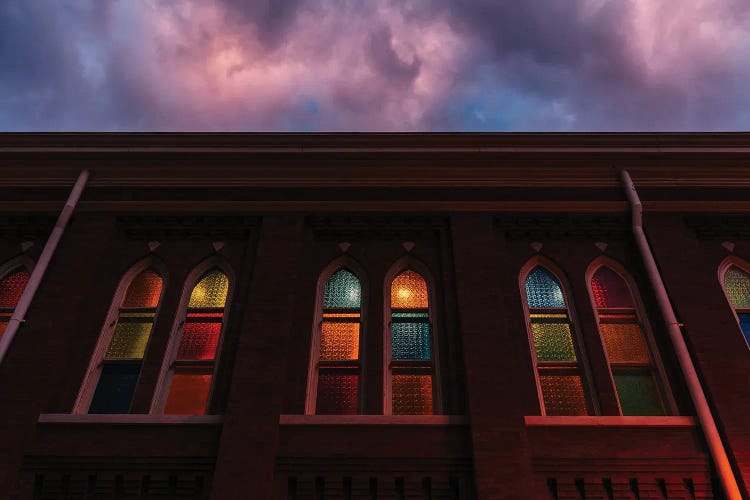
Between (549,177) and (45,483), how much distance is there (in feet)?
27.0

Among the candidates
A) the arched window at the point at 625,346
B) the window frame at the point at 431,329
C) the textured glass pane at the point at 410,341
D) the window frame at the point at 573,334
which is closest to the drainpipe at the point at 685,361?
the arched window at the point at 625,346

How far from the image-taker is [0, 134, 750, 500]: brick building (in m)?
6.76

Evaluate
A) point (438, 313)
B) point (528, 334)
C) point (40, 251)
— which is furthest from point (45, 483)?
point (528, 334)

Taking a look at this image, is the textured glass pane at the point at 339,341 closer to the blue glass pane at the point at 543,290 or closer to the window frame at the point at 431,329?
the window frame at the point at 431,329

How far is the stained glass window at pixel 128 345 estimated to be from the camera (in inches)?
303

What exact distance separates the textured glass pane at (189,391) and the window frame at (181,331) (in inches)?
2.5

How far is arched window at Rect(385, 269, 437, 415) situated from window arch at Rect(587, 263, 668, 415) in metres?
2.44

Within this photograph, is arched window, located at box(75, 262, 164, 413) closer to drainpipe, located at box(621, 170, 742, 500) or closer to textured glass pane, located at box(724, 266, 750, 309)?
drainpipe, located at box(621, 170, 742, 500)

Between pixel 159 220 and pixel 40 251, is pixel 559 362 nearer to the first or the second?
pixel 159 220

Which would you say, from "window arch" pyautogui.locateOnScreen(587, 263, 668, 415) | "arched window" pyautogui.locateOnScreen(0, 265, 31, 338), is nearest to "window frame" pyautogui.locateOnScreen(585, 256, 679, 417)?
"window arch" pyautogui.locateOnScreen(587, 263, 668, 415)

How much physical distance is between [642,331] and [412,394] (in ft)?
11.3

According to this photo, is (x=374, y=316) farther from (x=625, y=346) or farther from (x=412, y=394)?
(x=625, y=346)

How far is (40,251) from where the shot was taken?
29.6 ft

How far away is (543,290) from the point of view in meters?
8.77
